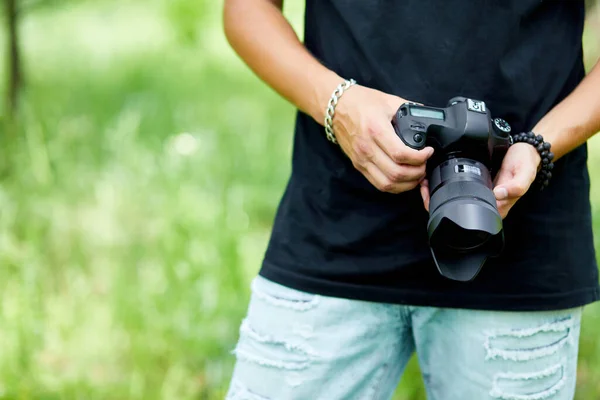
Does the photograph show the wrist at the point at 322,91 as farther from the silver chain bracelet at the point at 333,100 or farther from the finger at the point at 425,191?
the finger at the point at 425,191

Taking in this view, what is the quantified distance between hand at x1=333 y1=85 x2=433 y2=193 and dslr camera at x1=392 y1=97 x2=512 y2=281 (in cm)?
2

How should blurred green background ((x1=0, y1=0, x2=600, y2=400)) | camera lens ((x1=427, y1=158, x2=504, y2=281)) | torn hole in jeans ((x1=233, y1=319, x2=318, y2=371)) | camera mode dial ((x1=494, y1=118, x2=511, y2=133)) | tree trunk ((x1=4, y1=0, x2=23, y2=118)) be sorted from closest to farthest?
1. camera lens ((x1=427, y1=158, x2=504, y2=281))
2. camera mode dial ((x1=494, y1=118, x2=511, y2=133))
3. torn hole in jeans ((x1=233, y1=319, x2=318, y2=371))
4. blurred green background ((x1=0, y1=0, x2=600, y2=400))
5. tree trunk ((x1=4, y1=0, x2=23, y2=118))

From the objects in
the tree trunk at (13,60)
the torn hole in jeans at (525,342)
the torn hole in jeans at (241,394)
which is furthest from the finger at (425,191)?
the tree trunk at (13,60)

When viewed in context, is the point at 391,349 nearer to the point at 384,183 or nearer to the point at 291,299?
the point at 291,299

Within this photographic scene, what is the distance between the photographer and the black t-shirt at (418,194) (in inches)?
46.0

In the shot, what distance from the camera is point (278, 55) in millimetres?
1248

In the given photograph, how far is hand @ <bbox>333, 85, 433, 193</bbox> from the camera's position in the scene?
1.07 m

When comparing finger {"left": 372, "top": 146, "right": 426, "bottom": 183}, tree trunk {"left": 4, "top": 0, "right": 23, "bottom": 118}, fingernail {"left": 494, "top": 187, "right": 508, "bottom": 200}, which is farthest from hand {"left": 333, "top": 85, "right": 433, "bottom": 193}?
tree trunk {"left": 4, "top": 0, "right": 23, "bottom": 118}

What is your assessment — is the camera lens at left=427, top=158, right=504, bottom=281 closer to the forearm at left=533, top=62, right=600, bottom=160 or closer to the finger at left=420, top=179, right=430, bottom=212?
the finger at left=420, top=179, right=430, bottom=212

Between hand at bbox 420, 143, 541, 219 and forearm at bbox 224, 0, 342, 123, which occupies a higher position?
forearm at bbox 224, 0, 342, 123

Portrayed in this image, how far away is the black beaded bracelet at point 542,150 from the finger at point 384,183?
0.56 ft

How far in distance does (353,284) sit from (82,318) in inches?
61.9

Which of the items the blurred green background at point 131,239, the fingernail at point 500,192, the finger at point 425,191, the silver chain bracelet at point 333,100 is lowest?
the blurred green background at point 131,239

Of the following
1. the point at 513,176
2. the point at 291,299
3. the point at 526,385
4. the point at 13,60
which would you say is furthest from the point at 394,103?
the point at 13,60
